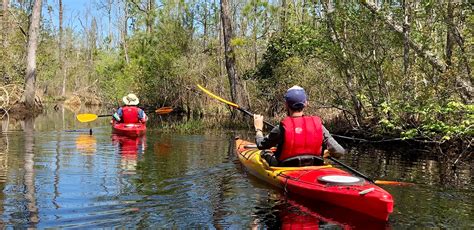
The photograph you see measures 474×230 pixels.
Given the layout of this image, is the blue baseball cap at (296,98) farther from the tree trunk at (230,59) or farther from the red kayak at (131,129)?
the tree trunk at (230,59)

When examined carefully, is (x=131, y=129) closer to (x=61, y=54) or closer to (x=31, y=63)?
(x=31, y=63)

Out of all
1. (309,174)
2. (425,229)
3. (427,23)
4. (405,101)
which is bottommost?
(425,229)

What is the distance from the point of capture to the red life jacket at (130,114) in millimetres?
12664

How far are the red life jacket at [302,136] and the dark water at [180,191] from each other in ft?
2.01

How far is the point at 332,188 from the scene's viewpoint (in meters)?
5.31

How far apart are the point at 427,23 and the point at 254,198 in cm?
652

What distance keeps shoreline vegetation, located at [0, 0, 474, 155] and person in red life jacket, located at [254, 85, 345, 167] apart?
2.91m

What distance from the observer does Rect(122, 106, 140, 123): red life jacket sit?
41.5 feet

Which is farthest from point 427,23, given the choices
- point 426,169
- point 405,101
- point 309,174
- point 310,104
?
point 309,174

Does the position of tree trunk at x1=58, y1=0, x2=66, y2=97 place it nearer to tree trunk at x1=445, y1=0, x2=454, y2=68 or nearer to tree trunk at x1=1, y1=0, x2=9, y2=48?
tree trunk at x1=1, y1=0, x2=9, y2=48

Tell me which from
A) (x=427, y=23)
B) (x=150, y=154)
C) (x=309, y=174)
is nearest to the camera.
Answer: (x=309, y=174)

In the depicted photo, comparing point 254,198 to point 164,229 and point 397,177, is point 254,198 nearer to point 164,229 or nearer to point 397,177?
point 164,229

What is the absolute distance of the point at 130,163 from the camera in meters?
8.42

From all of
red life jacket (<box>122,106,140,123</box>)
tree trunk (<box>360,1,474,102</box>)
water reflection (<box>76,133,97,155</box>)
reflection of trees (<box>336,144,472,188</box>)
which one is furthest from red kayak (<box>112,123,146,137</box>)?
tree trunk (<box>360,1,474,102</box>)
